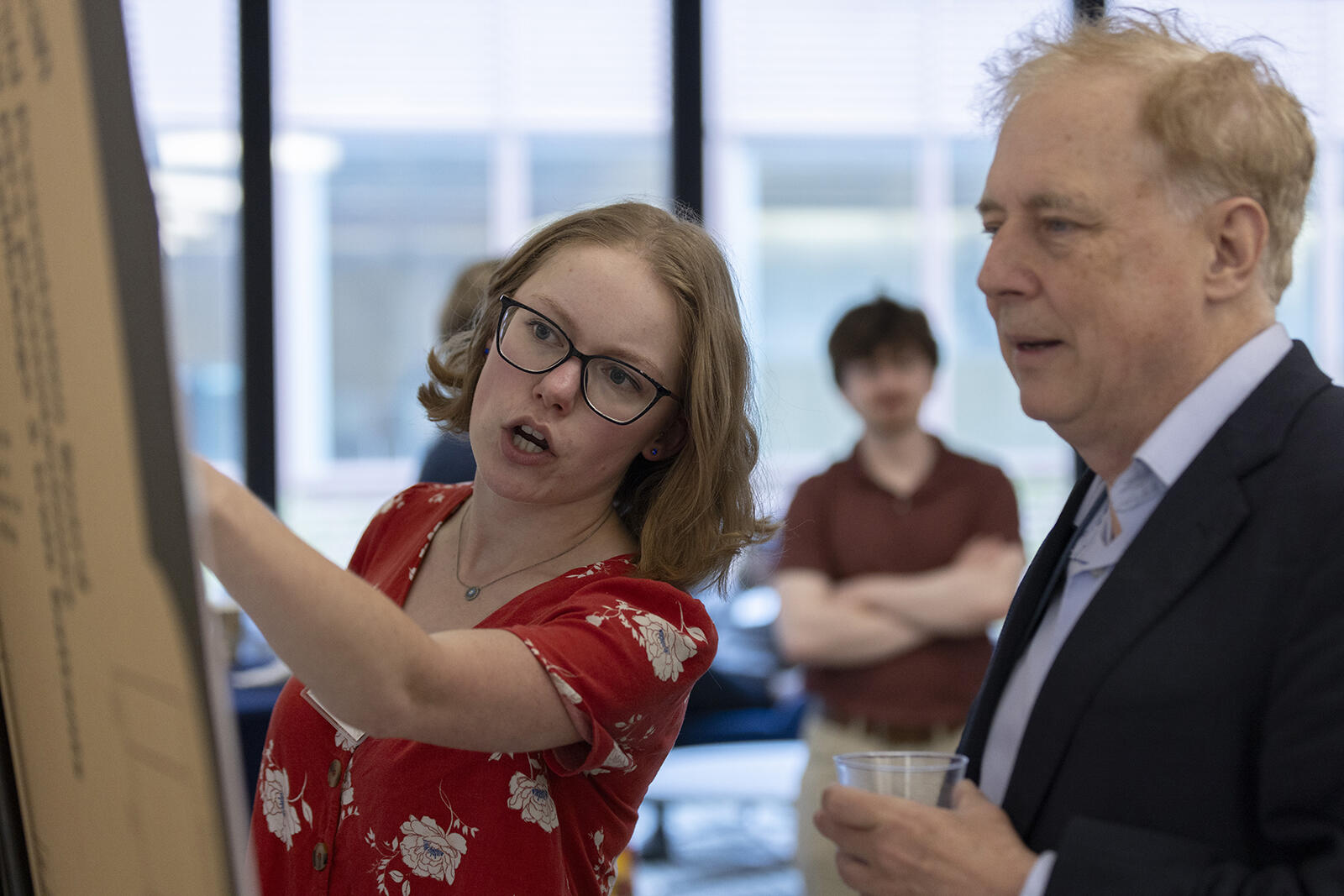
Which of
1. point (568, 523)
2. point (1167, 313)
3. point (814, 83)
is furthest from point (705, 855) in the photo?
point (1167, 313)

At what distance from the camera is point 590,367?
4.09 feet

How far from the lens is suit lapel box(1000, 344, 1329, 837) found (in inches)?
38.1

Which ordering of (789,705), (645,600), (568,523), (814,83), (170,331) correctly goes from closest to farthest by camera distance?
1. (170,331)
2. (645,600)
3. (568,523)
4. (789,705)
5. (814,83)

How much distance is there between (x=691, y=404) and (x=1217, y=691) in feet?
1.95

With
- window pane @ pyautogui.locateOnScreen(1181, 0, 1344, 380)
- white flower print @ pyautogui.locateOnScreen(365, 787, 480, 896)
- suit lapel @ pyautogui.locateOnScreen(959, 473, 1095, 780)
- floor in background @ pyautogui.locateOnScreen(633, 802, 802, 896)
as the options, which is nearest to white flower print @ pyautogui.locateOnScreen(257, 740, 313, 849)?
white flower print @ pyautogui.locateOnScreen(365, 787, 480, 896)

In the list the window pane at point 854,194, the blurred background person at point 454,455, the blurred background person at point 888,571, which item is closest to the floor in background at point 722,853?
the window pane at point 854,194

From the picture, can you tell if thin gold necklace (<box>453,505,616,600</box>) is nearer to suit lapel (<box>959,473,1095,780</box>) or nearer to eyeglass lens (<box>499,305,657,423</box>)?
eyeglass lens (<box>499,305,657,423</box>)

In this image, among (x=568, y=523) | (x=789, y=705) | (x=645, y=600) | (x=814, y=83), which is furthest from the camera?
(x=814, y=83)

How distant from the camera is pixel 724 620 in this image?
5168mm

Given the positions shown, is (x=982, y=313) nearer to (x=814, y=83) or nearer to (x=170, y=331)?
(x=814, y=83)

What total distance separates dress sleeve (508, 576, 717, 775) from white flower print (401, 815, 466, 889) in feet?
0.39

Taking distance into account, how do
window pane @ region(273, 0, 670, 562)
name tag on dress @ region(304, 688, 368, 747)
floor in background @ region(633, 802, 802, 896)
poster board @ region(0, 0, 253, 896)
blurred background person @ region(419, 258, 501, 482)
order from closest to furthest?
poster board @ region(0, 0, 253, 896) → name tag on dress @ region(304, 688, 368, 747) → blurred background person @ region(419, 258, 501, 482) → floor in background @ region(633, 802, 802, 896) → window pane @ region(273, 0, 670, 562)

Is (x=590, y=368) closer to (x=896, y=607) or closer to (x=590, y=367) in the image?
(x=590, y=367)

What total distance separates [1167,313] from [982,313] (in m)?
4.52
